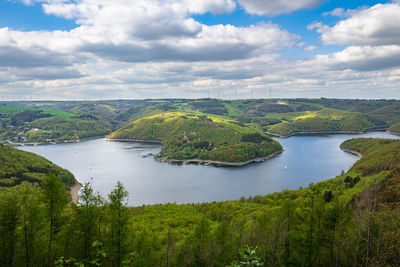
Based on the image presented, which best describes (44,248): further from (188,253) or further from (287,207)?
(287,207)

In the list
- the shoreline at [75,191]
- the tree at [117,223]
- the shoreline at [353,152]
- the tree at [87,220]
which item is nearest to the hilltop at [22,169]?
the shoreline at [75,191]

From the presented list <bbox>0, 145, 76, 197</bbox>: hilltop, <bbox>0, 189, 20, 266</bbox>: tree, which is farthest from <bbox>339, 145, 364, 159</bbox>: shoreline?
<bbox>0, 189, 20, 266</bbox>: tree

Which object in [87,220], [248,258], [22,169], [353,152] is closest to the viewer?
[248,258]

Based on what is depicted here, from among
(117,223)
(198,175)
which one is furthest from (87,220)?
(198,175)

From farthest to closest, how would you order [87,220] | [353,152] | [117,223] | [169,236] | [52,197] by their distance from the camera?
[353,152] → [169,236] → [87,220] → [117,223] → [52,197]

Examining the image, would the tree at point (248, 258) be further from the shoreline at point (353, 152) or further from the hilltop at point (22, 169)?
the shoreline at point (353, 152)

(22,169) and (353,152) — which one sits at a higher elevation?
(22,169)

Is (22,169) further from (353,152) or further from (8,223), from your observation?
(353,152)
